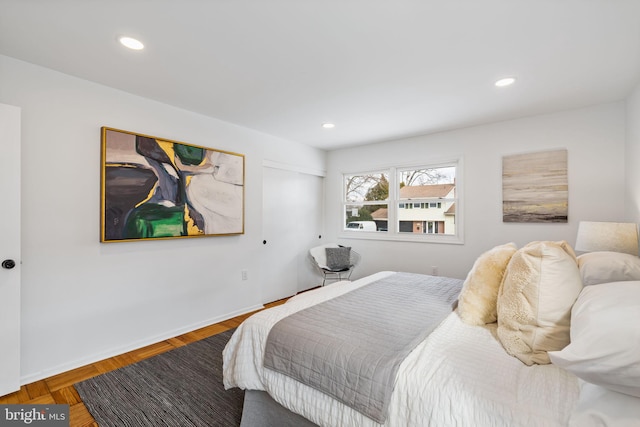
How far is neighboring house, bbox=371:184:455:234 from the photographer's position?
12.8ft

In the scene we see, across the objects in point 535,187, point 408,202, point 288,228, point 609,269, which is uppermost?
point 535,187

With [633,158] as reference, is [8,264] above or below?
below

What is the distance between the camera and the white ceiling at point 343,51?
1.62 m

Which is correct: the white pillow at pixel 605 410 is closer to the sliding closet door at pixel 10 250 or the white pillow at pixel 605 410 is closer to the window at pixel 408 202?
the window at pixel 408 202

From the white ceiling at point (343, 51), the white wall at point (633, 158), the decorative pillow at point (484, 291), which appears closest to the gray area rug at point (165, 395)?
the decorative pillow at point (484, 291)

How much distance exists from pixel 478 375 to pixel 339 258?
10.4ft

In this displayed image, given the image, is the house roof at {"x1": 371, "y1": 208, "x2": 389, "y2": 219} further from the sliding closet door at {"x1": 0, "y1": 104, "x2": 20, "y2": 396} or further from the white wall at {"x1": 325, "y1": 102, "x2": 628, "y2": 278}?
the sliding closet door at {"x1": 0, "y1": 104, "x2": 20, "y2": 396}

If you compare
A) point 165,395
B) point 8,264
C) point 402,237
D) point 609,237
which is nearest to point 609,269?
point 609,237

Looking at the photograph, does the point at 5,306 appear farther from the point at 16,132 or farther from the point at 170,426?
the point at 170,426

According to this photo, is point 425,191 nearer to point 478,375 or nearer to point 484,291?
point 484,291

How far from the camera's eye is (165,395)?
80.0 inches

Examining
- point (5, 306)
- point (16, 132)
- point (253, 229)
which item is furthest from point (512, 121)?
point (5, 306)

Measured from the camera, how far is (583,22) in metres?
1.71

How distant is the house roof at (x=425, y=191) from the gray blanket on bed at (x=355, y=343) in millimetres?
2230
